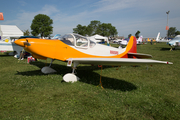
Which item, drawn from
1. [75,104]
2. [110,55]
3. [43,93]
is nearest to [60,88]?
[43,93]

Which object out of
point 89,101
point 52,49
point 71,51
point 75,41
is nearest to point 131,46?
point 75,41

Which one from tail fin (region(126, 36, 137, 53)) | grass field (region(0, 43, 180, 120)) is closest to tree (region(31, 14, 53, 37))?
tail fin (region(126, 36, 137, 53))

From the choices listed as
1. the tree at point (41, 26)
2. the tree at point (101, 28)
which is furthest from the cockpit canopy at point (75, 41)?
the tree at point (101, 28)

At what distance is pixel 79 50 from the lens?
5203mm

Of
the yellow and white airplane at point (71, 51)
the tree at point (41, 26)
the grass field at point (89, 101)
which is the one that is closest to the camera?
the grass field at point (89, 101)

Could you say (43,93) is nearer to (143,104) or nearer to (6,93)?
(6,93)

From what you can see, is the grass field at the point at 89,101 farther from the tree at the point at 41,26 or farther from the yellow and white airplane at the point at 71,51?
the tree at the point at 41,26

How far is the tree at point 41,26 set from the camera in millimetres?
63125

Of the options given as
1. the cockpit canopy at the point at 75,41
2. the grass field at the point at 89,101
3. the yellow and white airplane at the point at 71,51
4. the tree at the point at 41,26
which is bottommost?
the grass field at the point at 89,101

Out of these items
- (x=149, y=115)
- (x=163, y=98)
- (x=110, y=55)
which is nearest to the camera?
(x=149, y=115)

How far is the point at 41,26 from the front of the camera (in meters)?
64.6

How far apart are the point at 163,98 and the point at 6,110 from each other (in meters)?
4.38

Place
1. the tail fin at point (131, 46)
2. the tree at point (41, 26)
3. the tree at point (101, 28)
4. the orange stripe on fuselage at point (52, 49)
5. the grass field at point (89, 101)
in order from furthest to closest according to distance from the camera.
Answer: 1. the tree at point (101, 28)
2. the tree at point (41, 26)
3. the tail fin at point (131, 46)
4. the orange stripe on fuselage at point (52, 49)
5. the grass field at point (89, 101)

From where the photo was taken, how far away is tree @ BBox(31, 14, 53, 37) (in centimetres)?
6312
